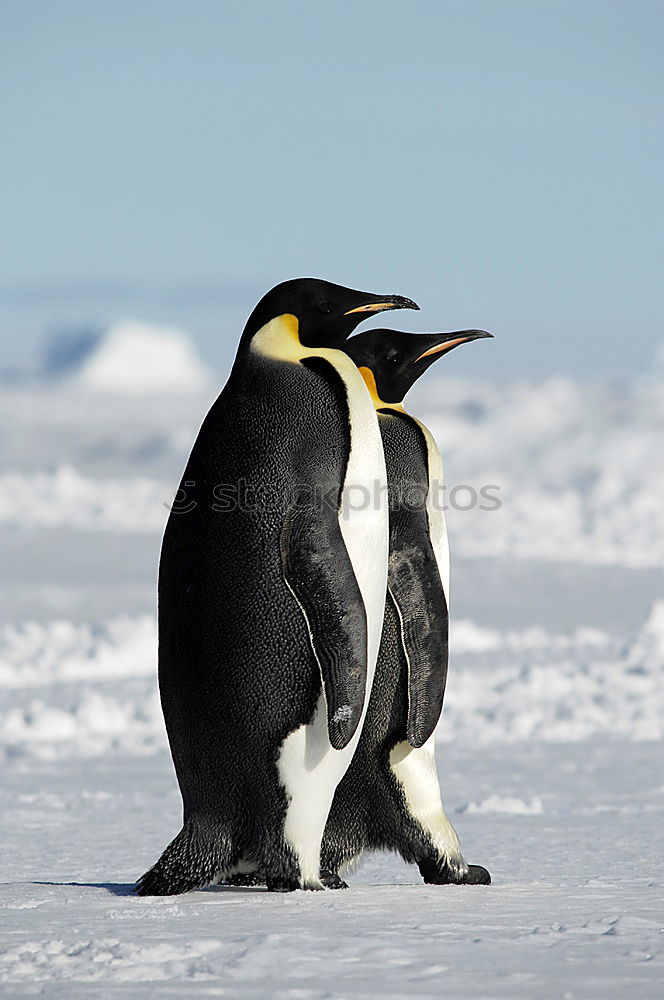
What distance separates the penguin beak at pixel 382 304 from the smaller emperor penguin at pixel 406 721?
1.61 feet

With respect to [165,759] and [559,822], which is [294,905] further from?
[165,759]

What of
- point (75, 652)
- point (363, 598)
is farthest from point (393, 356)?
point (75, 652)

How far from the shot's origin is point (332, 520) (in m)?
3.13

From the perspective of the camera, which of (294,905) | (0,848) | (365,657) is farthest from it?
(0,848)

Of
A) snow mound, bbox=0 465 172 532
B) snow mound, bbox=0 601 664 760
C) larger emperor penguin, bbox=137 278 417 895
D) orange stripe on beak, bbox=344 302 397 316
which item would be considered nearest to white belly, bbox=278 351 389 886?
larger emperor penguin, bbox=137 278 417 895

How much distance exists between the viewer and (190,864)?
3.13 metres

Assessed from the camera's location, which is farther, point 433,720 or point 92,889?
point 433,720

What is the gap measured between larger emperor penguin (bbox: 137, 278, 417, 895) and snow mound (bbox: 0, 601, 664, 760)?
3.34m

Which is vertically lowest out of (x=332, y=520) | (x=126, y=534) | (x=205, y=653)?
(x=205, y=653)

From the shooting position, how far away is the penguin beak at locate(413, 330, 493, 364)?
3.94 m

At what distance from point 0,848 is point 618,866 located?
260 centimetres

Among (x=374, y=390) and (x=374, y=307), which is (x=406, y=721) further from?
(x=374, y=307)

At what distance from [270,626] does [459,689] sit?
673 centimetres

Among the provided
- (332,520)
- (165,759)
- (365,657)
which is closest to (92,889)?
(365,657)
